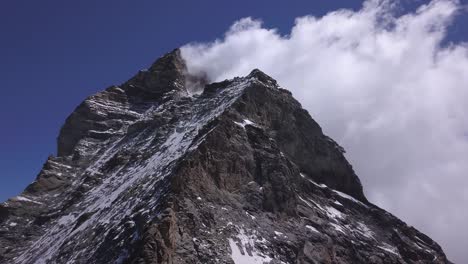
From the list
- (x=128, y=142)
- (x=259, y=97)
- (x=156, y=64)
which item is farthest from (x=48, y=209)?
(x=156, y=64)

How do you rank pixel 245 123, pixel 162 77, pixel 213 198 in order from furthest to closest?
1. pixel 162 77
2. pixel 245 123
3. pixel 213 198

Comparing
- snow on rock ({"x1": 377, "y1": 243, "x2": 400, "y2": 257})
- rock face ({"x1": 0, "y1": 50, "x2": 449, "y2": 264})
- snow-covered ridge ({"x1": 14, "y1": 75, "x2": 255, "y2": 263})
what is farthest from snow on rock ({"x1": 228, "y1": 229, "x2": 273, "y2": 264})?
snow on rock ({"x1": 377, "y1": 243, "x2": 400, "y2": 257})

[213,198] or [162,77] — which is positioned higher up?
[162,77]

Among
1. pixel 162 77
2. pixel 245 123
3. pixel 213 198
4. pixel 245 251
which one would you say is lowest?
pixel 245 251

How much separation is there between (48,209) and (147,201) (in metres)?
40.1

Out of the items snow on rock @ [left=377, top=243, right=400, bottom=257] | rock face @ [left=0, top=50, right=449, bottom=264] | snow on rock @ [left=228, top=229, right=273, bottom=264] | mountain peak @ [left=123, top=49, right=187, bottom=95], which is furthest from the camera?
mountain peak @ [left=123, top=49, right=187, bottom=95]

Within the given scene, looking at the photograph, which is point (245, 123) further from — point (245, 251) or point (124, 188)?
point (245, 251)

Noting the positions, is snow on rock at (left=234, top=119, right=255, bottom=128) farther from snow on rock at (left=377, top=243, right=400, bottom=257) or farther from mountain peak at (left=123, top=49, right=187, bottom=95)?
mountain peak at (left=123, top=49, right=187, bottom=95)

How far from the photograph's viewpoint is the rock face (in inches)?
2502

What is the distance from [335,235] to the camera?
8162 cm

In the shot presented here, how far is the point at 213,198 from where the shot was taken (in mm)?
70125

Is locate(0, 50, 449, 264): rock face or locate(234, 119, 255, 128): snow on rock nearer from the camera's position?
locate(0, 50, 449, 264): rock face

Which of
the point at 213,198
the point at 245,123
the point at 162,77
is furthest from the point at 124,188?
the point at 162,77

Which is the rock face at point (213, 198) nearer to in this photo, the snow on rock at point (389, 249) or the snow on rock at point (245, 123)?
the snow on rock at point (245, 123)
